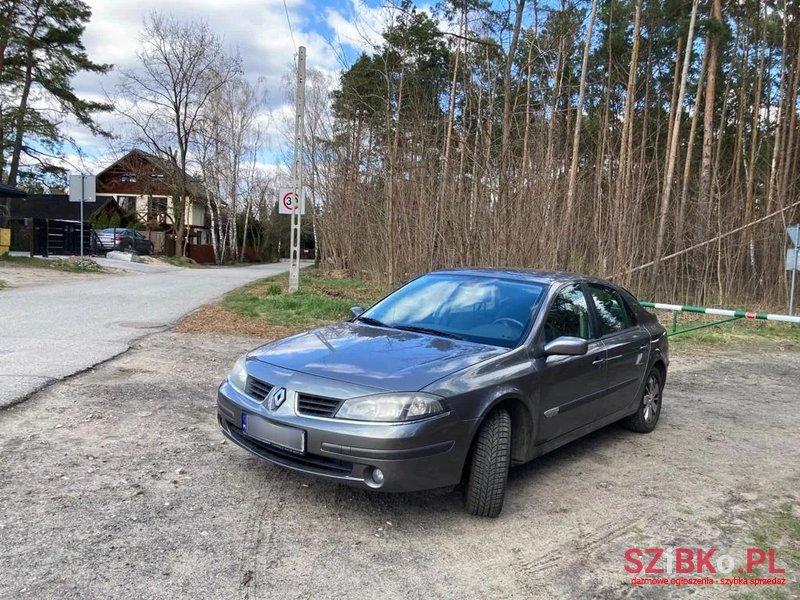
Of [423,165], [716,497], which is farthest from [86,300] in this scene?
[716,497]

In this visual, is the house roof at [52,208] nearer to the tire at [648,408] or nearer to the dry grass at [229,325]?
the dry grass at [229,325]

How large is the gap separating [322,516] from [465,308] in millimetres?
1913

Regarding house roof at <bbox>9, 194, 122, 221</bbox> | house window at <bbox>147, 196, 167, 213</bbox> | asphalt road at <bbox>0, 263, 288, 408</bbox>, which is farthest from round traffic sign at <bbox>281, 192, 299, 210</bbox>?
house roof at <bbox>9, 194, 122, 221</bbox>

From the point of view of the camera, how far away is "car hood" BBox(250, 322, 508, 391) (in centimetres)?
353

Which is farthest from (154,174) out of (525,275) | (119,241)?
(525,275)

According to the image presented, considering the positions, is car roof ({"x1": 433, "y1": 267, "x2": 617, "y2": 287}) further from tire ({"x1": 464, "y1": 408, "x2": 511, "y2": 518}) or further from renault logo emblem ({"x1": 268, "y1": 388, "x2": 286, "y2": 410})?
renault logo emblem ({"x1": 268, "y1": 388, "x2": 286, "y2": 410})

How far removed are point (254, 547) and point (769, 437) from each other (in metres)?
5.13

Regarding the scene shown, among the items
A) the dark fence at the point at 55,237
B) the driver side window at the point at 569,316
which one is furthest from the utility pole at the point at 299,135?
the dark fence at the point at 55,237

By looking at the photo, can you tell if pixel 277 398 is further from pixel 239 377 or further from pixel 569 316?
pixel 569 316

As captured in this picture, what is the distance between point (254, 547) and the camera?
3164 mm

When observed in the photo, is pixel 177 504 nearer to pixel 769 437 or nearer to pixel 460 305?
pixel 460 305

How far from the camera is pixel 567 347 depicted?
406 centimetres

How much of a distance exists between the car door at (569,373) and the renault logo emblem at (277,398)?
5.57 feet

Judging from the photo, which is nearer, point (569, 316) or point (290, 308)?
point (569, 316)
